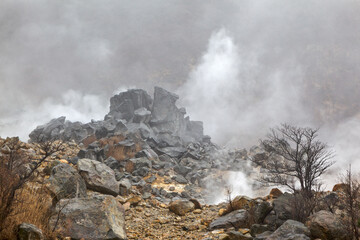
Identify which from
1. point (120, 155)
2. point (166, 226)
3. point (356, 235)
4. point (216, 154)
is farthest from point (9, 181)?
point (216, 154)

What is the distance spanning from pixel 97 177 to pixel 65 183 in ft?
6.05

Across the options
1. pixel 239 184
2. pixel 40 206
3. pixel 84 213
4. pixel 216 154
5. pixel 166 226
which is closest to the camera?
pixel 40 206

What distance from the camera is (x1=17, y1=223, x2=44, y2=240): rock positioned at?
365 cm

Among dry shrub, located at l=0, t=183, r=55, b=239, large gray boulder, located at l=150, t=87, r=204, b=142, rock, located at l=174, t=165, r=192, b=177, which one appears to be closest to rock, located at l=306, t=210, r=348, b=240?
dry shrub, located at l=0, t=183, r=55, b=239

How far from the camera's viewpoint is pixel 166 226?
7629 mm

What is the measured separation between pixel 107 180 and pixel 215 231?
14.3 feet

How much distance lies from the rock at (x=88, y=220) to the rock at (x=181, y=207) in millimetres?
3250

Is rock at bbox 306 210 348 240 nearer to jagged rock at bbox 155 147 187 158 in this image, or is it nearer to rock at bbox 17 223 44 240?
rock at bbox 17 223 44 240

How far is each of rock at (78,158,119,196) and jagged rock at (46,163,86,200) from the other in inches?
40.9

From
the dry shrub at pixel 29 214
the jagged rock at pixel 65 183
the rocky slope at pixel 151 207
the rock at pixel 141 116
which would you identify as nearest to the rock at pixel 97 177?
the rocky slope at pixel 151 207

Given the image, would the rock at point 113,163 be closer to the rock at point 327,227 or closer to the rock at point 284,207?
the rock at point 284,207

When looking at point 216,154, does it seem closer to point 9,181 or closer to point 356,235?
point 356,235

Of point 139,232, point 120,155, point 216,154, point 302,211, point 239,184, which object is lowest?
point 139,232

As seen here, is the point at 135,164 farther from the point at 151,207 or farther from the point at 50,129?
the point at 50,129
